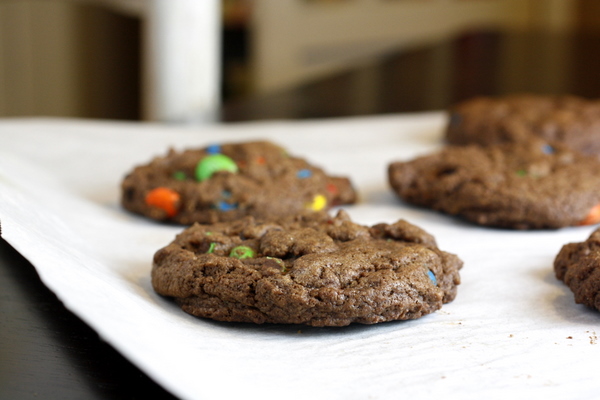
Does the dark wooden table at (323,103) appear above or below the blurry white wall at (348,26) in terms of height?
below

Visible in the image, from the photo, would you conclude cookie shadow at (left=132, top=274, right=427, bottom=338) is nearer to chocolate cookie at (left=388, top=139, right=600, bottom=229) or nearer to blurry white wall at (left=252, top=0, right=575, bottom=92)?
chocolate cookie at (left=388, top=139, right=600, bottom=229)

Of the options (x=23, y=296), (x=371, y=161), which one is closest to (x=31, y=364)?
(x=23, y=296)

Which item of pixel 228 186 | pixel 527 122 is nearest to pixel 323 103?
pixel 527 122

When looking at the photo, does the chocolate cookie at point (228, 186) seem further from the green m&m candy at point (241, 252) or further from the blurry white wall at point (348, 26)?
the blurry white wall at point (348, 26)

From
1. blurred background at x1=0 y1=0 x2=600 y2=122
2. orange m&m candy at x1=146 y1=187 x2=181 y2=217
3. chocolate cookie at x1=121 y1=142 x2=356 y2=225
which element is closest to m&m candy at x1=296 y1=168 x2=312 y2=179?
chocolate cookie at x1=121 y1=142 x2=356 y2=225

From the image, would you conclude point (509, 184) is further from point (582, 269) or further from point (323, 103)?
point (323, 103)

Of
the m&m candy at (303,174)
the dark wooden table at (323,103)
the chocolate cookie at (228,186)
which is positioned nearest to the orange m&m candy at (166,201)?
the chocolate cookie at (228,186)
